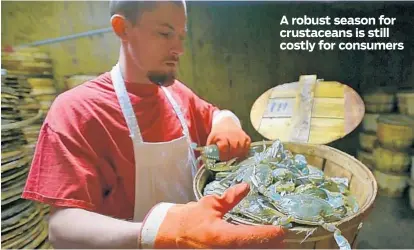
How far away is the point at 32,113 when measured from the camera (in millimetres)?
704

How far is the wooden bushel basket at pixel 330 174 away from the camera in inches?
20.5

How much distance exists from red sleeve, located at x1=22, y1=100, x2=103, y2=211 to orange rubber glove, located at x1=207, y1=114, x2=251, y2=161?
214 mm

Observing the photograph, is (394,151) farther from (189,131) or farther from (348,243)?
(189,131)

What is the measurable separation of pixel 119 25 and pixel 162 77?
0.34ft

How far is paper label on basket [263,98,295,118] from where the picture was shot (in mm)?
698

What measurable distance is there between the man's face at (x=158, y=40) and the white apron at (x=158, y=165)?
4cm

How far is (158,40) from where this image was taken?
0.60m

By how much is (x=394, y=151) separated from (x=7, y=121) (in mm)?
705

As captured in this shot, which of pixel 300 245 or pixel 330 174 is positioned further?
pixel 330 174

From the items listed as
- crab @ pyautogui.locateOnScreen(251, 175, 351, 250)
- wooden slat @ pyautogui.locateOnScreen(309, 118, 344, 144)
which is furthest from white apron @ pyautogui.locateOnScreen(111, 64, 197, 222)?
wooden slat @ pyautogui.locateOnScreen(309, 118, 344, 144)

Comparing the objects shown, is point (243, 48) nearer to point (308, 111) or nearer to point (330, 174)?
point (308, 111)

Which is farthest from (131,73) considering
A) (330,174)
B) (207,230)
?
(330,174)

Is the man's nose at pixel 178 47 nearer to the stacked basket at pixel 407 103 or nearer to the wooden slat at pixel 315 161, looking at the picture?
the wooden slat at pixel 315 161

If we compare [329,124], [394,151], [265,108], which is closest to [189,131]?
[265,108]
